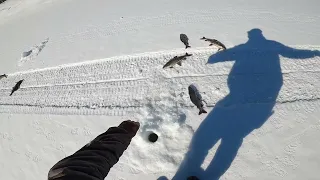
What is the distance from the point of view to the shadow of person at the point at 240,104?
20.5ft

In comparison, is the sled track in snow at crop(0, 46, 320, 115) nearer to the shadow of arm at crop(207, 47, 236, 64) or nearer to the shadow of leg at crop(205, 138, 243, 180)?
the shadow of arm at crop(207, 47, 236, 64)

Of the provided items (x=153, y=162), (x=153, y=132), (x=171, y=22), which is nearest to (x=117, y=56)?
(x=171, y=22)

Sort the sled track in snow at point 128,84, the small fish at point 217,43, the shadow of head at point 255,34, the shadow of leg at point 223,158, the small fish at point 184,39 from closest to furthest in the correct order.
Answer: the shadow of leg at point 223,158 → the sled track in snow at point 128,84 → the small fish at point 217,43 → the small fish at point 184,39 → the shadow of head at point 255,34

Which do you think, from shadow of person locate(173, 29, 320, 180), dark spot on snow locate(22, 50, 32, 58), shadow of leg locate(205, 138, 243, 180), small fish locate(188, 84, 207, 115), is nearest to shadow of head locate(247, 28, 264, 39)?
shadow of person locate(173, 29, 320, 180)

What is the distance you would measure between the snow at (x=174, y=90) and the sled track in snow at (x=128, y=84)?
0.02 meters

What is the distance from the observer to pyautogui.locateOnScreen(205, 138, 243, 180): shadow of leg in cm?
614

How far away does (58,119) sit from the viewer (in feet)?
24.7

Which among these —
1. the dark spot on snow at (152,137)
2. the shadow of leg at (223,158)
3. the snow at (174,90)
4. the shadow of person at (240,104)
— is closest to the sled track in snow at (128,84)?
the snow at (174,90)

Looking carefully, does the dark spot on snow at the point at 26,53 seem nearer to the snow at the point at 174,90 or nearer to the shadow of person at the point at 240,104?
the snow at the point at 174,90

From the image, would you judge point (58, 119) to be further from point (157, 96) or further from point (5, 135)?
point (157, 96)

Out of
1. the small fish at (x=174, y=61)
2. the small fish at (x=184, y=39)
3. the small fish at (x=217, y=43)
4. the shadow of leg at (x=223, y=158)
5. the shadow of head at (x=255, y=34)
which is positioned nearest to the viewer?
the shadow of leg at (x=223, y=158)

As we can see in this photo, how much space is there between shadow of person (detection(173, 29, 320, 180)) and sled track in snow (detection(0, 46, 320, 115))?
153mm

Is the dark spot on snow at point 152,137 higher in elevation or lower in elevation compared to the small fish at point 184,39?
lower

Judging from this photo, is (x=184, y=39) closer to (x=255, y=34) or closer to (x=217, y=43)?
(x=217, y=43)
